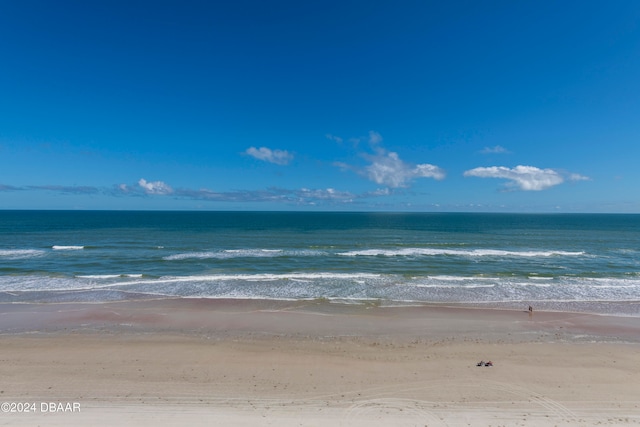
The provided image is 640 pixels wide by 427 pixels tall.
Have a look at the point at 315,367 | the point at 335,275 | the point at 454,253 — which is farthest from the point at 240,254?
the point at 315,367

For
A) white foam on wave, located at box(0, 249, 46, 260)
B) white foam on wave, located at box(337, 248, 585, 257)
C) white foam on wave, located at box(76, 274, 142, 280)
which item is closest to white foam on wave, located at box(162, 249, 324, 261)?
white foam on wave, located at box(337, 248, 585, 257)

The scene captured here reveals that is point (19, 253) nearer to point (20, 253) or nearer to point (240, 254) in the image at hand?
point (20, 253)

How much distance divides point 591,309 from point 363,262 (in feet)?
57.5

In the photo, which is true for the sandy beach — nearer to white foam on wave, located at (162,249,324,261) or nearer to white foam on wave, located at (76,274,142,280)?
white foam on wave, located at (76,274,142,280)

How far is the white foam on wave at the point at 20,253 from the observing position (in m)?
32.0

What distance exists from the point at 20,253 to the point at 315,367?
40.9m

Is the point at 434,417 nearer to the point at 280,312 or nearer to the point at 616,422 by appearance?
the point at 616,422

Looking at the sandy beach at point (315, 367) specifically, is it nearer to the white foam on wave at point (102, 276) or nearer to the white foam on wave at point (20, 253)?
the white foam on wave at point (102, 276)

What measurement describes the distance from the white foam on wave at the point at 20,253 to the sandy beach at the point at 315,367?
20609 millimetres

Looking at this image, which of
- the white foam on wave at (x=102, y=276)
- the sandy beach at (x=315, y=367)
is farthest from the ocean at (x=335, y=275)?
the sandy beach at (x=315, y=367)

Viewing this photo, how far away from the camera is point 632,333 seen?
1438 cm

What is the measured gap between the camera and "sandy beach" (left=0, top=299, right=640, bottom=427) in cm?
808

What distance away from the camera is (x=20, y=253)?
33.9m

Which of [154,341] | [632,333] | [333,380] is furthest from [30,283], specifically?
[632,333]
